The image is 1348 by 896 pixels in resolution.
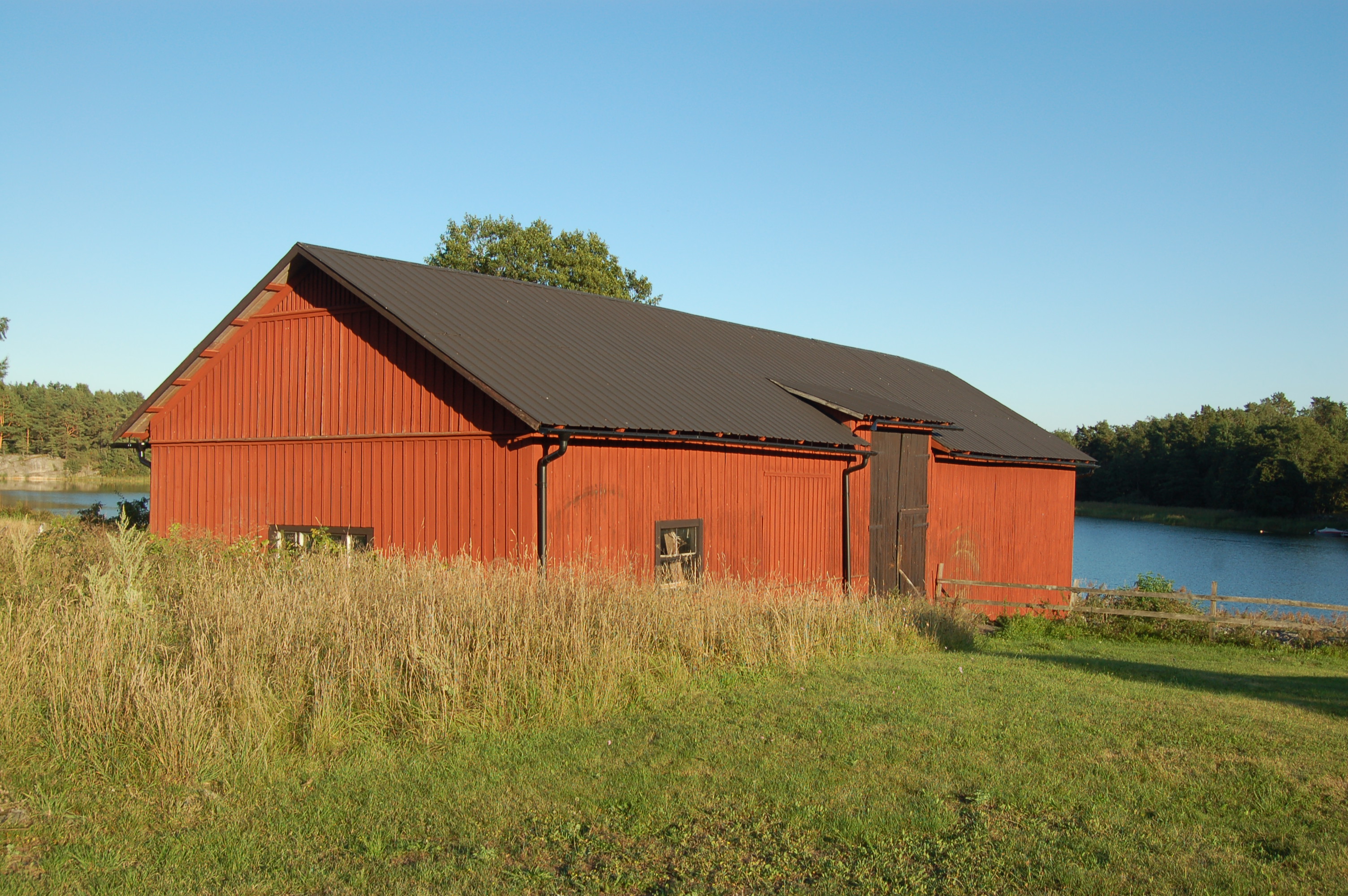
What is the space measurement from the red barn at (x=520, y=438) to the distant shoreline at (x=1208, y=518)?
4919cm

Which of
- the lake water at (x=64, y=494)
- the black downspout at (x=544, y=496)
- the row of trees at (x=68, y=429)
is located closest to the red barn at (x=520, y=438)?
the black downspout at (x=544, y=496)

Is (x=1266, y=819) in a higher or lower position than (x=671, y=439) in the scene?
lower

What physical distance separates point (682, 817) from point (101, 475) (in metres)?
87.3

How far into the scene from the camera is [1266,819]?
571cm

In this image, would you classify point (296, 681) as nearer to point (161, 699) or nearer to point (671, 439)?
point (161, 699)

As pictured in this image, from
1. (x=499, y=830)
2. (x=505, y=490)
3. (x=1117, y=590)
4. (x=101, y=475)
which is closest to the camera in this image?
(x=499, y=830)

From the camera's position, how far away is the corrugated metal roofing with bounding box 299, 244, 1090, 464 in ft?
42.9

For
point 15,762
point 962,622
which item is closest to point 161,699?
point 15,762

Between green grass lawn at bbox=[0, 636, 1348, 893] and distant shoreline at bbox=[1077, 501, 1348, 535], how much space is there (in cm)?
5884

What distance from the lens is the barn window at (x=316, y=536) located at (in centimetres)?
1381

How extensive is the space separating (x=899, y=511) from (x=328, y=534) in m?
10.1

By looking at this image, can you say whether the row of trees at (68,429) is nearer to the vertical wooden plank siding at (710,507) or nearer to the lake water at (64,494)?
the lake water at (64,494)

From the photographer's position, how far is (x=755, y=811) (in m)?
5.71

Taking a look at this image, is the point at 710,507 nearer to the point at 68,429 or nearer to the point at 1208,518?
the point at 1208,518
